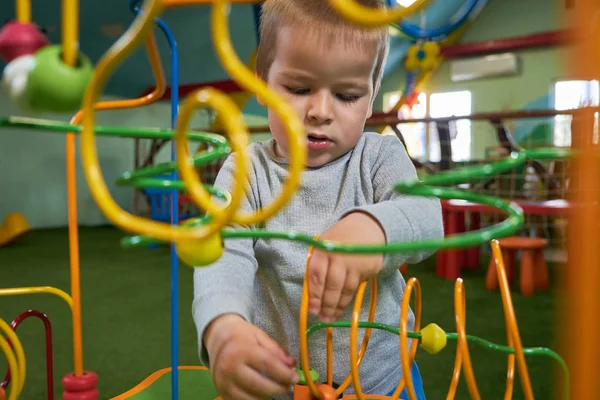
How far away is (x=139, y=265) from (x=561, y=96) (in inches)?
175

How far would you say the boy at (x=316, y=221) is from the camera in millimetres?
327

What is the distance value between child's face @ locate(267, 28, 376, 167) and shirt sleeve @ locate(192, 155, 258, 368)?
0.43 ft

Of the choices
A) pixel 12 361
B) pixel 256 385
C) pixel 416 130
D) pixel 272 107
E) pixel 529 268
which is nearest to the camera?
pixel 272 107

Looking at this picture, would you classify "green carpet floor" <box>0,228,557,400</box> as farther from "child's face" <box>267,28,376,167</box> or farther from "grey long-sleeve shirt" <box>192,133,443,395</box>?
"child's face" <box>267,28,376,167</box>

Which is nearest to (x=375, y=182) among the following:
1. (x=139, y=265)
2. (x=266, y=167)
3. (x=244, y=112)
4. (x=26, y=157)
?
(x=266, y=167)

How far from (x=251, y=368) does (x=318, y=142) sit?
243 millimetres

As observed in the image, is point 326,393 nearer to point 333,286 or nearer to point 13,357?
point 333,286

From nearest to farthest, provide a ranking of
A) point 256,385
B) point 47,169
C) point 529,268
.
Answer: point 256,385 < point 529,268 < point 47,169

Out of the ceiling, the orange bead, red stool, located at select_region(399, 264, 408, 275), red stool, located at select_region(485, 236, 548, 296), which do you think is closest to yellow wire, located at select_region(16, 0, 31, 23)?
the orange bead

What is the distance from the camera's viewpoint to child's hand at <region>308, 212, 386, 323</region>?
0.32 meters

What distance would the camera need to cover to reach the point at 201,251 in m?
0.24

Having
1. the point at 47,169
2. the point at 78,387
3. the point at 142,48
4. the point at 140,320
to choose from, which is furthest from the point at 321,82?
the point at 47,169

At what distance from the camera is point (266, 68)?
56 centimetres

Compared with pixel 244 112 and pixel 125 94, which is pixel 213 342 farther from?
pixel 244 112
